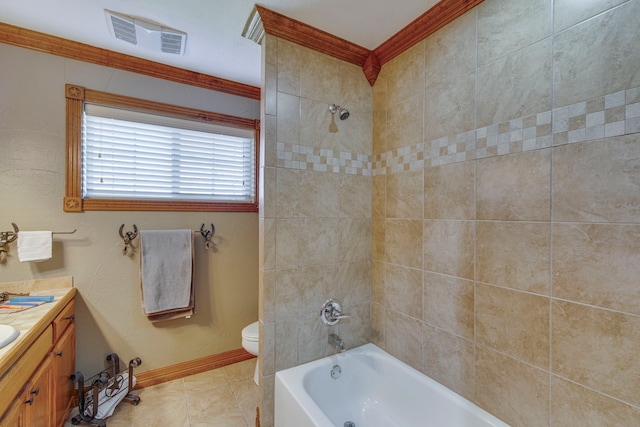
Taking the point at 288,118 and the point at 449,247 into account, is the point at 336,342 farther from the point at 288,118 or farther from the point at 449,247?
the point at 288,118

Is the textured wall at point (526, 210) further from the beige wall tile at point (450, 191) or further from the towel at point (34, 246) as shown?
the towel at point (34, 246)

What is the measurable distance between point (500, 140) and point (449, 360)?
1.11m

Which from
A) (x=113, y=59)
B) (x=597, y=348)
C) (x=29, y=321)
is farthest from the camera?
(x=113, y=59)

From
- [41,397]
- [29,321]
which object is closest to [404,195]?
[29,321]

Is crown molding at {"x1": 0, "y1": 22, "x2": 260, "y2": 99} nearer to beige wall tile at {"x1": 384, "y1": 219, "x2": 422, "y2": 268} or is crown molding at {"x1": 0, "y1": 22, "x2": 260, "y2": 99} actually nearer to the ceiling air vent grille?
the ceiling air vent grille

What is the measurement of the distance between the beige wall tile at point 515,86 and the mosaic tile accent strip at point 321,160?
74 centimetres

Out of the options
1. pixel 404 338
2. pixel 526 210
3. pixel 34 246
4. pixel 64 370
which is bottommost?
pixel 64 370

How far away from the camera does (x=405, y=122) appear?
1641mm

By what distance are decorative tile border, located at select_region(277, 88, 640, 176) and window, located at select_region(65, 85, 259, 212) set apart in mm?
1077

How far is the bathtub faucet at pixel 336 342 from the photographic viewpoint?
64.3 inches

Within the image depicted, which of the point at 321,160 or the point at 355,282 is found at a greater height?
the point at 321,160

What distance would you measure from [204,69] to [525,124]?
223 centimetres

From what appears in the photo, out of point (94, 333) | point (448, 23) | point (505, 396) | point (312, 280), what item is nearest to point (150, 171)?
point (94, 333)

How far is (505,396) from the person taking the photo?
1.16 metres
